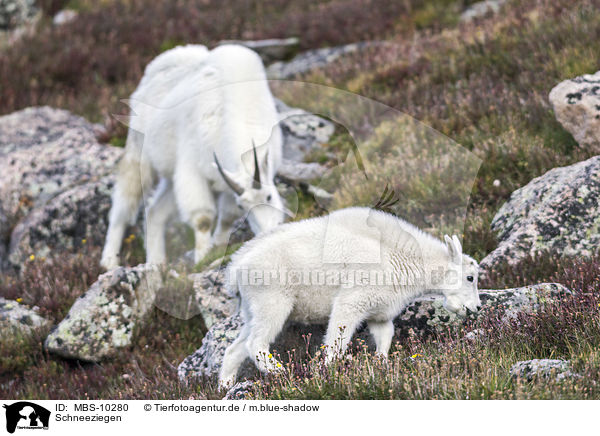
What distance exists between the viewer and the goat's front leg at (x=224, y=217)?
7.58 meters

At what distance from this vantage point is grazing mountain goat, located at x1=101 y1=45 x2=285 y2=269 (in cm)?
662

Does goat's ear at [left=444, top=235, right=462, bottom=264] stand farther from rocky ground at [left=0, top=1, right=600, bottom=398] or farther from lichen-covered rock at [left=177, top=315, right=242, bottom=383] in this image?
lichen-covered rock at [left=177, top=315, right=242, bottom=383]

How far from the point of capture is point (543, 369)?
4473 millimetres

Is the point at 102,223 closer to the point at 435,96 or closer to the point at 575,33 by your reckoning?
the point at 435,96

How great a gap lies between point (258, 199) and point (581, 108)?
3616mm

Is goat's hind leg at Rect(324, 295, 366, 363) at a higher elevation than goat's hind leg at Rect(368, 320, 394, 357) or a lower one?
higher

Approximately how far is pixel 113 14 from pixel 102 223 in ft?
27.7

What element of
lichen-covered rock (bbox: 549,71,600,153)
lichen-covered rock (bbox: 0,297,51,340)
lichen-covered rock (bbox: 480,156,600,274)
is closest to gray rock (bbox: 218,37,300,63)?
lichen-covered rock (bbox: 549,71,600,153)

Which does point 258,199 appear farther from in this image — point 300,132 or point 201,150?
point 300,132

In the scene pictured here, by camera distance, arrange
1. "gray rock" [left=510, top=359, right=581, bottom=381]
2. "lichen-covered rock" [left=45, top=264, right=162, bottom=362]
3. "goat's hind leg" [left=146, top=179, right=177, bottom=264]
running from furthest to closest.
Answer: "goat's hind leg" [left=146, top=179, right=177, bottom=264]
"lichen-covered rock" [left=45, top=264, right=162, bottom=362]
"gray rock" [left=510, top=359, right=581, bottom=381]

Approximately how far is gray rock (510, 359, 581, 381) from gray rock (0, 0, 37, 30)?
51.8 ft

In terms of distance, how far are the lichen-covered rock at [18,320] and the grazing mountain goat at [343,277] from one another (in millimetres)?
3211

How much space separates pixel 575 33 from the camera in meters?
9.95
